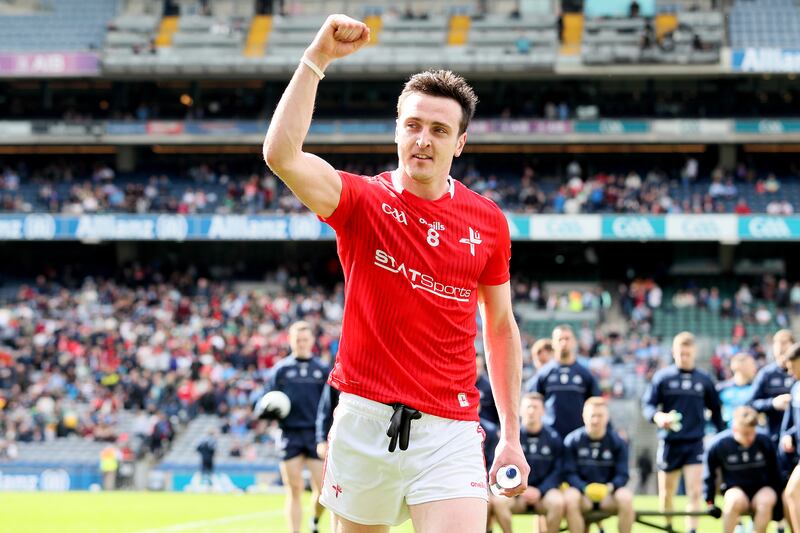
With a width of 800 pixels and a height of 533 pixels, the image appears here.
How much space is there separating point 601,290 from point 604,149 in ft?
19.6

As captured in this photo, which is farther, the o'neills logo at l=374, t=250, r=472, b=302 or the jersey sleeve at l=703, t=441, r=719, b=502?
the jersey sleeve at l=703, t=441, r=719, b=502

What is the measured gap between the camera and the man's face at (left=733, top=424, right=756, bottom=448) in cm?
1134

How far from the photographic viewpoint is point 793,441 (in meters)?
11.1

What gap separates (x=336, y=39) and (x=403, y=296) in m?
1.06

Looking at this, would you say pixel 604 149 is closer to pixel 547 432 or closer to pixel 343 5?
pixel 343 5

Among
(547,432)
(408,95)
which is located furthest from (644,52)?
(408,95)

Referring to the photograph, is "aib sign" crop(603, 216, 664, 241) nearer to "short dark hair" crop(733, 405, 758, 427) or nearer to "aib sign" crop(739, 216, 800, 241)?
"aib sign" crop(739, 216, 800, 241)

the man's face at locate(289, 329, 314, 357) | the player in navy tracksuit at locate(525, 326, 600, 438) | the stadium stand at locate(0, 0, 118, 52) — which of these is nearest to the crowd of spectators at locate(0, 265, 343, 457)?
Answer: the stadium stand at locate(0, 0, 118, 52)

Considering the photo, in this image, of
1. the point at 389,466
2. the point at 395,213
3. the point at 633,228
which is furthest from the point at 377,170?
the point at 389,466

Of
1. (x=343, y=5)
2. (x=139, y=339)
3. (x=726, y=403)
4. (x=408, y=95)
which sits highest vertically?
(x=343, y=5)

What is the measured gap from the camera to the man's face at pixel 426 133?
15.0 feet

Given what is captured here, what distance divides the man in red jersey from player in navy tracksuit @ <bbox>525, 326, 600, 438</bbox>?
816 centimetres

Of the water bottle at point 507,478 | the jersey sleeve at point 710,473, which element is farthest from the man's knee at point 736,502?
the water bottle at point 507,478

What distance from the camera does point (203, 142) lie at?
A: 133 ft
